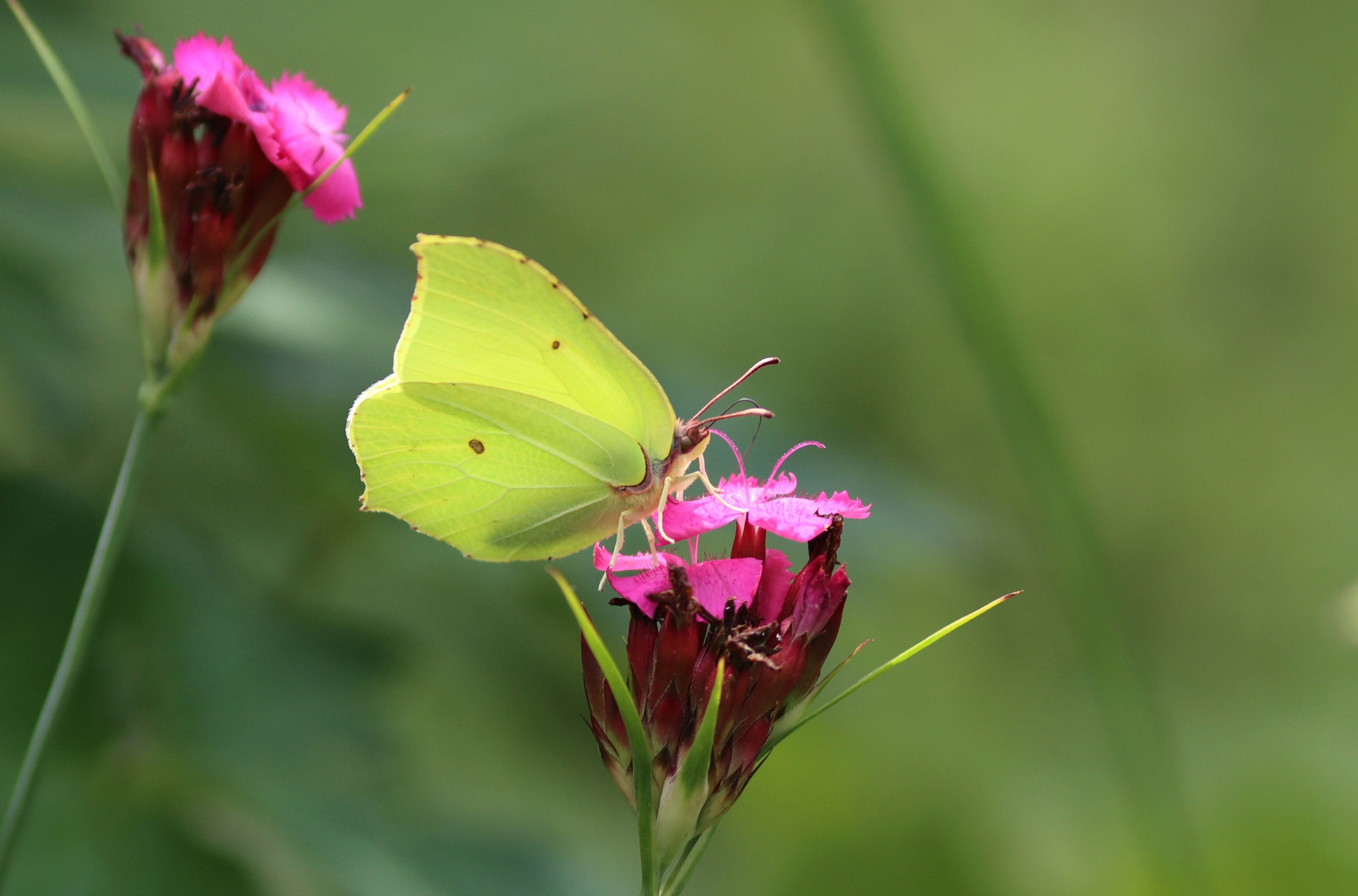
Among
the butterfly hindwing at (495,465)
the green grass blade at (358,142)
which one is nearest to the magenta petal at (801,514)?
the butterfly hindwing at (495,465)

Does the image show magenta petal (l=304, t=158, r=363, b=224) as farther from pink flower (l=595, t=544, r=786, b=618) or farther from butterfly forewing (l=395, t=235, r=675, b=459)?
pink flower (l=595, t=544, r=786, b=618)

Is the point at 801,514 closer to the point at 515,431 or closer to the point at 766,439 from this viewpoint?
the point at 515,431

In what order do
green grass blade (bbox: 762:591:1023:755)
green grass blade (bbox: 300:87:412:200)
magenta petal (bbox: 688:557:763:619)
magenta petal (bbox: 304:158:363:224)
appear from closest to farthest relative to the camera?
1. green grass blade (bbox: 762:591:1023:755)
2. green grass blade (bbox: 300:87:412:200)
3. magenta petal (bbox: 688:557:763:619)
4. magenta petal (bbox: 304:158:363:224)

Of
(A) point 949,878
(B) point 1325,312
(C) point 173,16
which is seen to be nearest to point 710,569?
(A) point 949,878

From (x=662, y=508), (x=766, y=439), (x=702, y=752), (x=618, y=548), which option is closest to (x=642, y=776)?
(x=702, y=752)

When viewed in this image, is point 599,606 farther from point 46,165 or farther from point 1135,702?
point 46,165

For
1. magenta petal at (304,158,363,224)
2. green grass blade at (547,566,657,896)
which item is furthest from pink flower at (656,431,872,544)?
magenta petal at (304,158,363,224)
